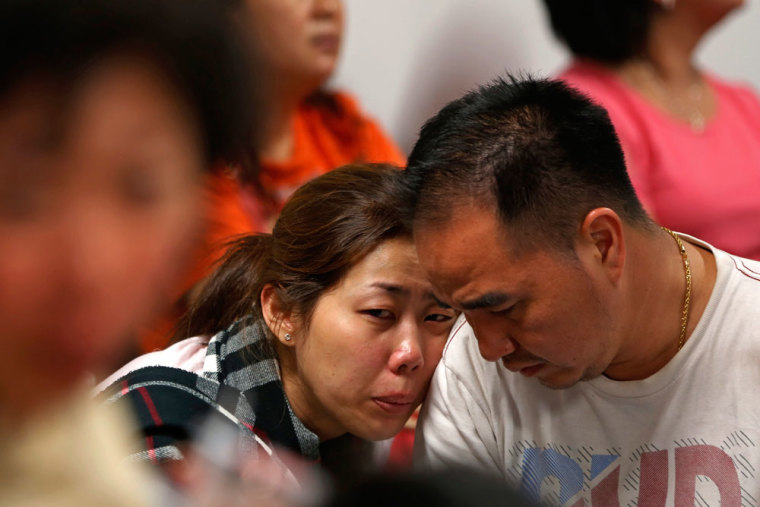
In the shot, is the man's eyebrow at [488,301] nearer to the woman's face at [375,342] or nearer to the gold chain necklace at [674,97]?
the woman's face at [375,342]

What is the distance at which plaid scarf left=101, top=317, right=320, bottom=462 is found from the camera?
1.15 metres

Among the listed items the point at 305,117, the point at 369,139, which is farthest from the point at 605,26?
the point at 305,117

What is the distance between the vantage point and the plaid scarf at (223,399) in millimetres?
1153

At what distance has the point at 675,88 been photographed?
7.26ft

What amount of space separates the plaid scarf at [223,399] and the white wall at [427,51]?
1327 millimetres

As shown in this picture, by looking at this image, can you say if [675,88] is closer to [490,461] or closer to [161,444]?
[490,461]

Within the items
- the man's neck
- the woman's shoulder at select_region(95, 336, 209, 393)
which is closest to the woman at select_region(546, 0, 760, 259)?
the man's neck

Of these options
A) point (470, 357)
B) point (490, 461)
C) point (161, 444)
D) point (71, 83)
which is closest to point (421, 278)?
point (470, 357)

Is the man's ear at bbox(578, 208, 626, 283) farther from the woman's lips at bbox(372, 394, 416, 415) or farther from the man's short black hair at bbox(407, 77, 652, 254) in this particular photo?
the woman's lips at bbox(372, 394, 416, 415)

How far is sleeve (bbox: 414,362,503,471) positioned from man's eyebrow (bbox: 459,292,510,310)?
23 cm

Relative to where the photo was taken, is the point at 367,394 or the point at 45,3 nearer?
the point at 45,3

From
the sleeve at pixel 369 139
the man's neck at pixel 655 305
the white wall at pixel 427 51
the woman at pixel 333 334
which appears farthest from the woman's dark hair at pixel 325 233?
the white wall at pixel 427 51

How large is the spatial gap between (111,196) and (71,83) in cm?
6

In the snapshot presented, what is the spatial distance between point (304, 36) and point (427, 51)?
28.2 inches
